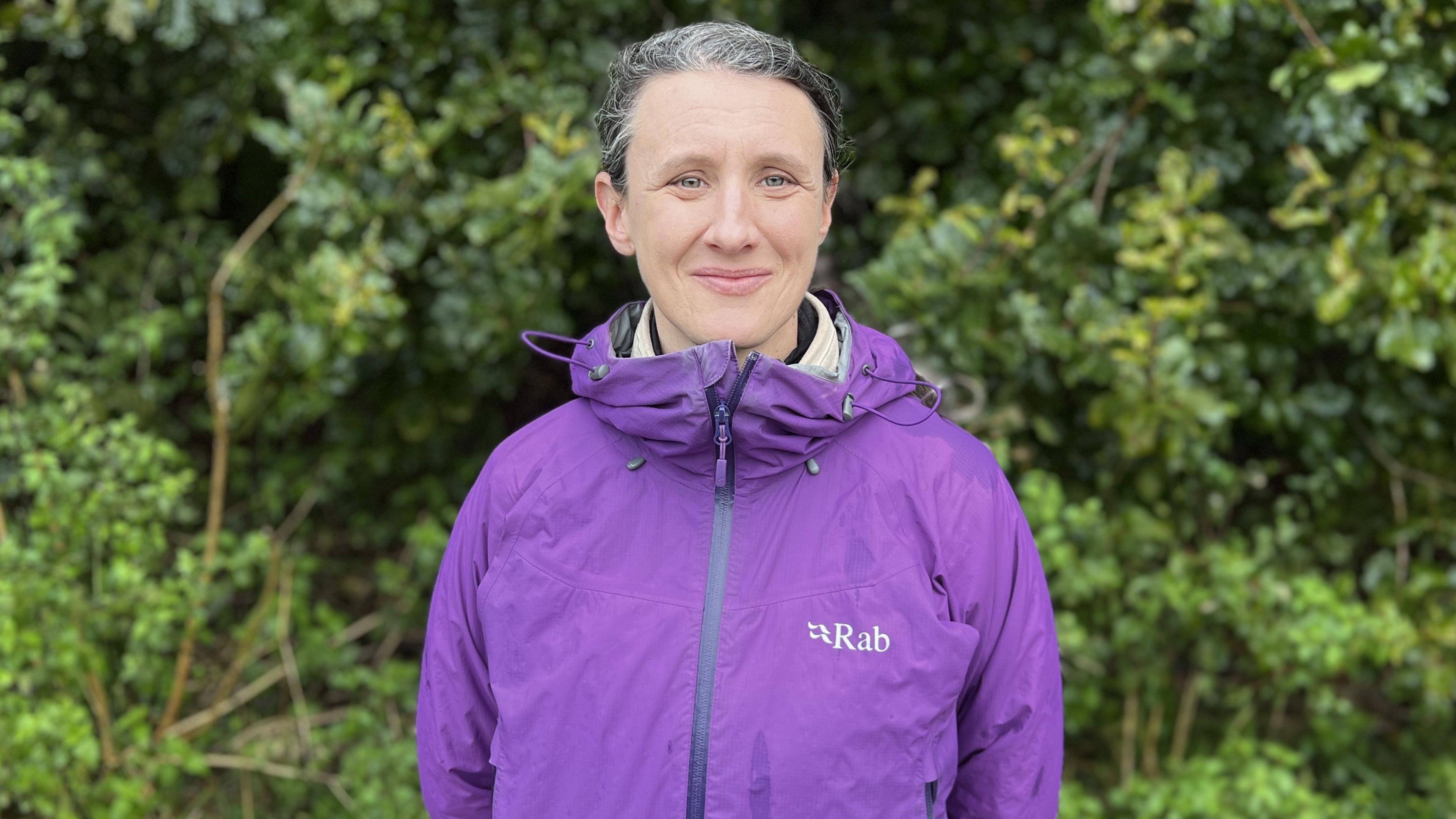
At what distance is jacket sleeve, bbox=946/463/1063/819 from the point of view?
1384 mm

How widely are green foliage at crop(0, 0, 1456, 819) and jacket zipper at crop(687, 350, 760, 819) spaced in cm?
133

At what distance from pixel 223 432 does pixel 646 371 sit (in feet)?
6.14

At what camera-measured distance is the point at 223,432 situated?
2777 mm

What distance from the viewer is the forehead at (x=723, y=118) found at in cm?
126

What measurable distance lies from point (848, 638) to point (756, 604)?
11cm

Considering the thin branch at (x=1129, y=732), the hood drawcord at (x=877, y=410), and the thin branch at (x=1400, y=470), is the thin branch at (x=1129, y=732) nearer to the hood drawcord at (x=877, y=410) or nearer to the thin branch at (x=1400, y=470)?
the thin branch at (x=1400, y=470)

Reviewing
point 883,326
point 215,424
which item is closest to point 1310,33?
point 883,326

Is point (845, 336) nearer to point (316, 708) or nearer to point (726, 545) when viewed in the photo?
point (726, 545)

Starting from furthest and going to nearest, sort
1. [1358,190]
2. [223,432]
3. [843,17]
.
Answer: [843,17] → [223,432] → [1358,190]

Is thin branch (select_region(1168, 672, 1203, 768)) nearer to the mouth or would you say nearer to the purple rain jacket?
the purple rain jacket

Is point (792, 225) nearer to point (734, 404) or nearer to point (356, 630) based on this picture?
point (734, 404)

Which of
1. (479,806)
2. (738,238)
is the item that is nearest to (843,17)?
(738,238)

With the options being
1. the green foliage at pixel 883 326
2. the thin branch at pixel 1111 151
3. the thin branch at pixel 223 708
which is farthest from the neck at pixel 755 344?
the thin branch at pixel 223 708

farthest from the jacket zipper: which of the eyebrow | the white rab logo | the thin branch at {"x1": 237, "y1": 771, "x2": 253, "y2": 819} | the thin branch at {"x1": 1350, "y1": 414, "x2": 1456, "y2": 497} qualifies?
the thin branch at {"x1": 1350, "y1": 414, "x2": 1456, "y2": 497}
